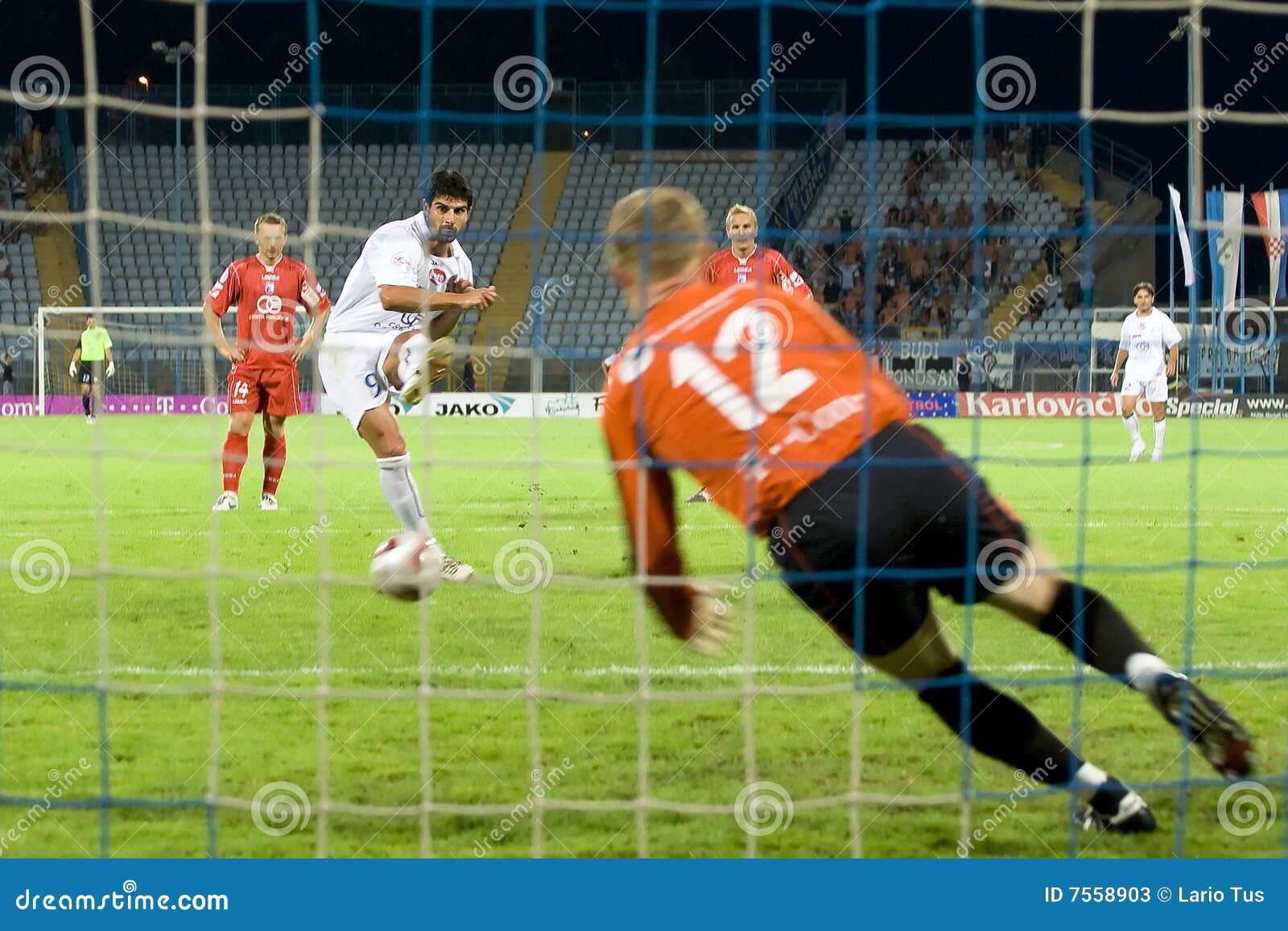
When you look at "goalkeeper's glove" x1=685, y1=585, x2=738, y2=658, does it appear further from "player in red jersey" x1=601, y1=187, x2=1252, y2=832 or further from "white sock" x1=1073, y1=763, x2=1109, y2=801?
"white sock" x1=1073, y1=763, x2=1109, y2=801

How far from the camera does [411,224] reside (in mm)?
6480

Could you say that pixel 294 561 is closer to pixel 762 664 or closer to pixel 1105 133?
pixel 762 664

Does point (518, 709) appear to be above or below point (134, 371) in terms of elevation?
below

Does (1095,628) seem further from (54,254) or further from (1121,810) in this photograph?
(54,254)

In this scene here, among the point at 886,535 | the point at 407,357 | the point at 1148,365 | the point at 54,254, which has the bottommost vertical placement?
the point at 886,535

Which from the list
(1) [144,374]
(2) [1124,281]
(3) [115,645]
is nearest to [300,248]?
(1) [144,374]

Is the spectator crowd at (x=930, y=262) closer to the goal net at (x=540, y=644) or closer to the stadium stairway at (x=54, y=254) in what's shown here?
the goal net at (x=540, y=644)

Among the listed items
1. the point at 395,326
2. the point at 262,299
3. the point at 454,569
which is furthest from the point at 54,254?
the point at 454,569

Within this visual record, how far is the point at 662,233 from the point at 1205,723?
5.51ft

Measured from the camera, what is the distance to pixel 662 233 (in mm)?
3240

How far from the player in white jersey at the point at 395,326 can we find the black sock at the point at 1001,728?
336 centimetres

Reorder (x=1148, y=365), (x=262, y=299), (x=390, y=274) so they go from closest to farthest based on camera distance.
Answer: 1. (x=390, y=274)
2. (x=262, y=299)
3. (x=1148, y=365)

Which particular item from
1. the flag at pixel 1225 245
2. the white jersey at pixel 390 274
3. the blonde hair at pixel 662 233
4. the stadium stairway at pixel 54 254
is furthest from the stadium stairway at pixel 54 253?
the blonde hair at pixel 662 233

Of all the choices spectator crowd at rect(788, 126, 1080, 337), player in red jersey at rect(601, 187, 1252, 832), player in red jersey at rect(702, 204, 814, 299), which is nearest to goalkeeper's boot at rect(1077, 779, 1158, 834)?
player in red jersey at rect(601, 187, 1252, 832)
